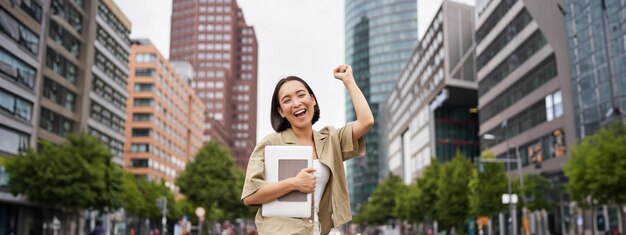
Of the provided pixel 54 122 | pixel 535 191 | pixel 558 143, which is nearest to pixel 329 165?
pixel 535 191

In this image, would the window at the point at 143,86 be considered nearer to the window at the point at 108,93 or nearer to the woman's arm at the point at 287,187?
the window at the point at 108,93

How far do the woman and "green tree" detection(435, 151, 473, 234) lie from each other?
155 feet

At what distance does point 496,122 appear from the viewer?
220 feet

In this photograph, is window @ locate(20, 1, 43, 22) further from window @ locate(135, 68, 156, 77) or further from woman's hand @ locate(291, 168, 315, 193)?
woman's hand @ locate(291, 168, 315, 193)

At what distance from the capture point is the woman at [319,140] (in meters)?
3.71

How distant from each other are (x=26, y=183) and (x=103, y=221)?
27.9m

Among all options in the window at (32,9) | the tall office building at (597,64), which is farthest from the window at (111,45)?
the tall office building at (597,64)

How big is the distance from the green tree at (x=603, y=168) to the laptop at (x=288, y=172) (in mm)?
32258

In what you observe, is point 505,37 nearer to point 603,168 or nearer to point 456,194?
point 456,194

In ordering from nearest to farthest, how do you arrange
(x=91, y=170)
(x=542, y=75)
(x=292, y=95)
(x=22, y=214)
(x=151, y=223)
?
(x=292, y=95)
(x=91, y=170)
(x=22, y=214)
(x=542, y=75)
(x=151, y=223)

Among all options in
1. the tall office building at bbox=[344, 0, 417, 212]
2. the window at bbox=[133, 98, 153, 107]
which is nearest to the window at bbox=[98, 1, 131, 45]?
the window at bbox=[133, 98, 153, 107]

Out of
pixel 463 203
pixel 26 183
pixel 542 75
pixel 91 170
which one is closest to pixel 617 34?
pixel 542 75

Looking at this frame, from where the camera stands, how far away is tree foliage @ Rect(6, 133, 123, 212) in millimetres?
40688

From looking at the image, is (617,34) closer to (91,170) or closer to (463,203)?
(463,203)
